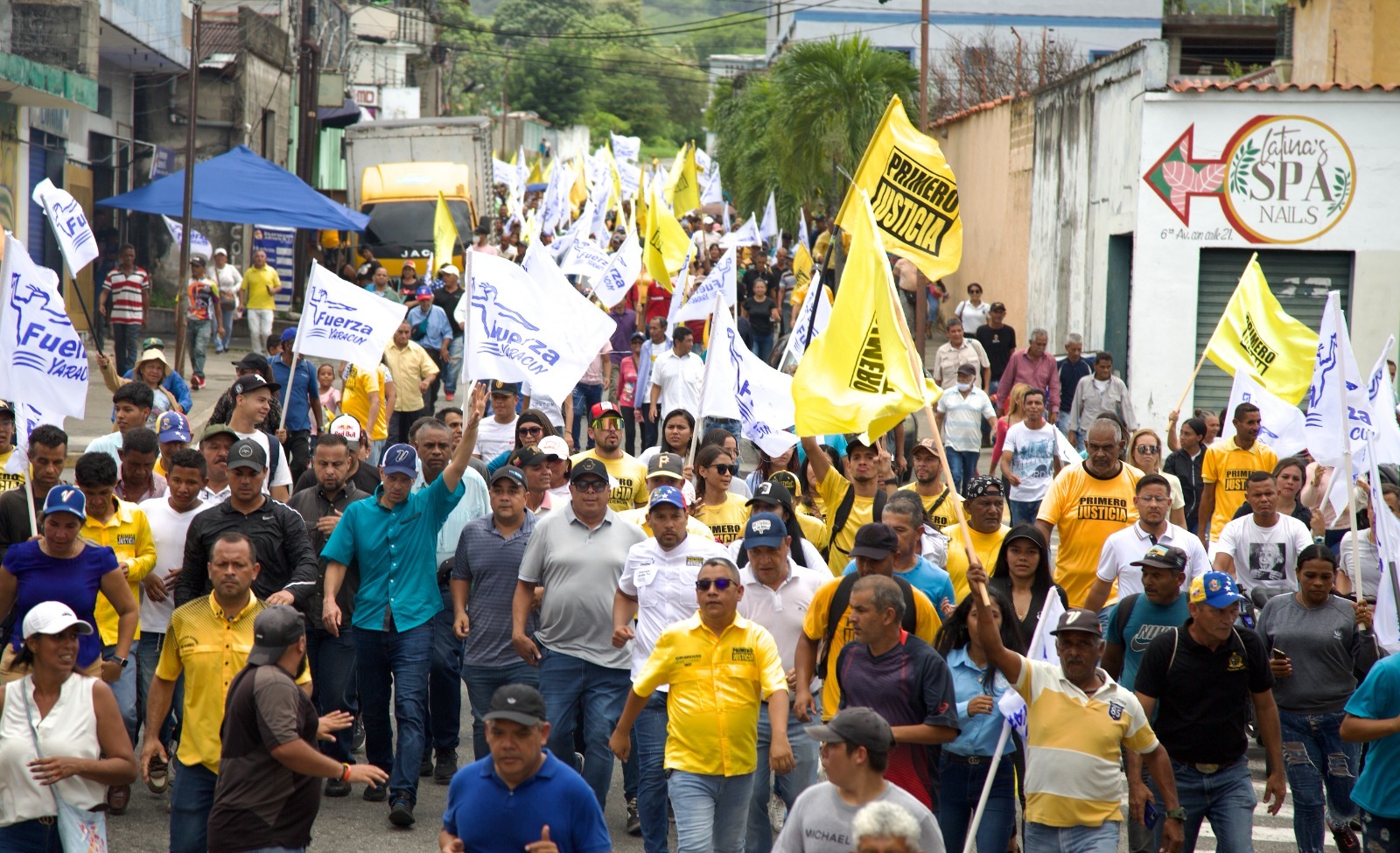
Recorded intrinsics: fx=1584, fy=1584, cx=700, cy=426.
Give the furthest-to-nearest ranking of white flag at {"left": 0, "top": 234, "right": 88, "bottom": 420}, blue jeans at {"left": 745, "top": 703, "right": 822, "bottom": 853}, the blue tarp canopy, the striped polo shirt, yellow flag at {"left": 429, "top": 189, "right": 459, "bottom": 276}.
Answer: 1. the blue tarp canopy
2. yellow flag at {"left": 429, "top": 189, "right": 459, "bottom": 276}
3. white flag at {"left": 0, "top": 234, "right": 88, "bottom": 420}
4. blue jeans at {"left": 745, "top": 703, "right": 822, "bottom": 853}
5. the striped polo shirt

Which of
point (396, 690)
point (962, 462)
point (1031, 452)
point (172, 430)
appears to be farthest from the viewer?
point (962, 462)

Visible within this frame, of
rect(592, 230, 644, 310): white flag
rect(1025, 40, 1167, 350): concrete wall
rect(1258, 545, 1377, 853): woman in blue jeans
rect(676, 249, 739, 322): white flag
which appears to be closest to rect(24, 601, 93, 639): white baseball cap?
rect(1258, 545, 1377, 853): woman in blue jeans

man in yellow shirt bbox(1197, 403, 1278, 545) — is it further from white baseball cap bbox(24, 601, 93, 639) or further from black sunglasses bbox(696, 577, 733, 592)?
white baseball cap bbox(24, 601, 93, 639)

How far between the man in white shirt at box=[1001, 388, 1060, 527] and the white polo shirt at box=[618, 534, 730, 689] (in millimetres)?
5598

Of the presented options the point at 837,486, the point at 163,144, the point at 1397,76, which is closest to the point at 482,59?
the point at 163,144

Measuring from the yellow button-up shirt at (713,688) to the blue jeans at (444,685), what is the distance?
2337 mm

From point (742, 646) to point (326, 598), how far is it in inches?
97.9

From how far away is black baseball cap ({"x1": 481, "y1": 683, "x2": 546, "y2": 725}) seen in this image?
4.98 m

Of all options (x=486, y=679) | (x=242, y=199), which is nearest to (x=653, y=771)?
(x=486, y=679)

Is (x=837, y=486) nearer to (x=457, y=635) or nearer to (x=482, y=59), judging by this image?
(x=457, y=635)

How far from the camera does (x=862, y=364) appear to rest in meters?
7.19

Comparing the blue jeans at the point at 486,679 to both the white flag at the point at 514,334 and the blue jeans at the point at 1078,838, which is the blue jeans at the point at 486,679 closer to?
the white flag at the point at 514,334

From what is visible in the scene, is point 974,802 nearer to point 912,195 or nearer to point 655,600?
point 655,600

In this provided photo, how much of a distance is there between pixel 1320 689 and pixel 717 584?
3.24m
